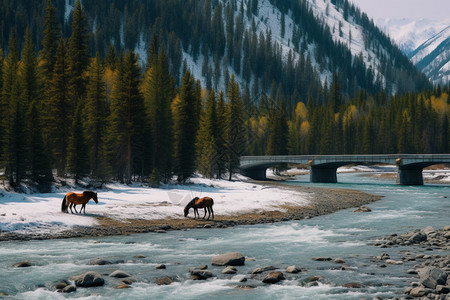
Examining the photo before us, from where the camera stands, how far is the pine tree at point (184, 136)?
66.4 metres

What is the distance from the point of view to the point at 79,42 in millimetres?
68750

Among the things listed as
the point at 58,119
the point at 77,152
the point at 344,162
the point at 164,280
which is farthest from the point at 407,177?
the point at 164,280

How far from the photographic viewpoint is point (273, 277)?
1909cm

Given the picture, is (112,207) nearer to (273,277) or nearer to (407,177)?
(273,277)

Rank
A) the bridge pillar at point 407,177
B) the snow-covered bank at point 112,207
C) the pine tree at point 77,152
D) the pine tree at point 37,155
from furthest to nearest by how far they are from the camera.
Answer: the bridge pillar at point 407,177, the pine tree at point 77,152, the pine tree at point 37,155, the snow-covered bank at point 112,207

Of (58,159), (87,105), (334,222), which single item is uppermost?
(87,105)

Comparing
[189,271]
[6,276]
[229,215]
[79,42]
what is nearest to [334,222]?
[229,215]

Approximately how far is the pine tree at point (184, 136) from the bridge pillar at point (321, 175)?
38.1 m

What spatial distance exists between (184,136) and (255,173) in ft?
139

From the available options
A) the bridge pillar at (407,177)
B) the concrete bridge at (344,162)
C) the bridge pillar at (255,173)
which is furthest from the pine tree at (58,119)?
the bridge pillar at (407,177)

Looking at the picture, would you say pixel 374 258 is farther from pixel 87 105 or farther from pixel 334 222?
pixel 87 105

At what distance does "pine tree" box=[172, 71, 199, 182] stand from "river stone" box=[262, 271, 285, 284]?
4693 cm

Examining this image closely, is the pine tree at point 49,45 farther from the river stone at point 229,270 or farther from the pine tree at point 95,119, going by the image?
the river stone at point 229,270

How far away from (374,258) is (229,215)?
16.9 metres
